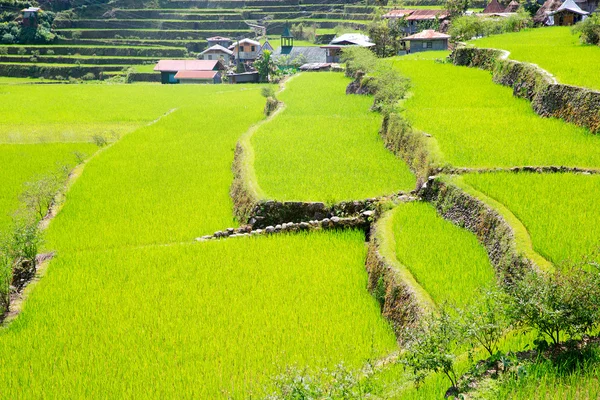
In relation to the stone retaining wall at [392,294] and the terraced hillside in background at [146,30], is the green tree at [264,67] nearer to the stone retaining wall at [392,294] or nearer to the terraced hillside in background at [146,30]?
the terraced hillside in background at [146,30]

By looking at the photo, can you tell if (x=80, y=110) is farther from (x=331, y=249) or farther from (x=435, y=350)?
(x=435, y=350)

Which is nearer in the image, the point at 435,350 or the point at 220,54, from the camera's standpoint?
Answer: the point at 435,350

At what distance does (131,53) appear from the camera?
4822 centimetres

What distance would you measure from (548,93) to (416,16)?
121 ft

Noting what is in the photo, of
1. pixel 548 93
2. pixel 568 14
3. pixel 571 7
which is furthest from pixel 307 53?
pixel 548 93

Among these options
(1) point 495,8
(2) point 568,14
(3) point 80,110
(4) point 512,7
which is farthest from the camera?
(4) point 512,7

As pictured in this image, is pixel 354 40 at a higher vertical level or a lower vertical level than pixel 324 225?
lower

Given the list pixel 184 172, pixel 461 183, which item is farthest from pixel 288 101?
pixel 461 183

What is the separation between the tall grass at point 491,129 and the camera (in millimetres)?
8891

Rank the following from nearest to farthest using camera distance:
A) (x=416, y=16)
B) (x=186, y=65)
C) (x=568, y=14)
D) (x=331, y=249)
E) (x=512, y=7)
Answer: (x=331, y=249) < (x=568, y=14) < (x=186, y=65) < (x=512, y=7) < (x=416, y=16)

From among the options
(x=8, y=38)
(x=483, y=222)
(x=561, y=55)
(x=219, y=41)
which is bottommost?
(x=219, y=41)

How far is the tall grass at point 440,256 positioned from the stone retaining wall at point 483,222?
99 mm

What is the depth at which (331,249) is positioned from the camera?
7.95 m

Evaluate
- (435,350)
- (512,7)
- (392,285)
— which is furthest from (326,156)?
(512,7)
